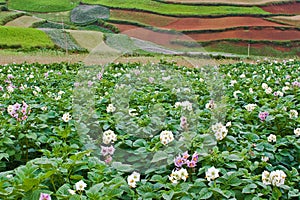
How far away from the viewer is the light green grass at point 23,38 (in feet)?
63.0

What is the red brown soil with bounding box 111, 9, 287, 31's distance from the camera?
2258cm

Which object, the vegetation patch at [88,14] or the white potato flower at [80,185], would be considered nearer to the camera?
the white potato flower at [80,185]

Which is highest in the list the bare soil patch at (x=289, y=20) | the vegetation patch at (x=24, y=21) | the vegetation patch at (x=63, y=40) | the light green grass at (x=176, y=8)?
Answer: the light green grass at (x=176, y=8)

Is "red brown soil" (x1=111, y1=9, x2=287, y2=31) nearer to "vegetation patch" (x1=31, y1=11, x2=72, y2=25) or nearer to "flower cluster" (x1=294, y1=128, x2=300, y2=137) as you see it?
"vegetation patch" (x1=31, y1=11, x2=72, y2=25)

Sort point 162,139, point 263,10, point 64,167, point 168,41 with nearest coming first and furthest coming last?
point 64,167 < point 162,139 < point 168,41 < point 263,10

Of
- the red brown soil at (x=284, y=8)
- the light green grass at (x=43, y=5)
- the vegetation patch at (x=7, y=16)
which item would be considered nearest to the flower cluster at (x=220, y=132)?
the red brown soil at (x=284, y=8)

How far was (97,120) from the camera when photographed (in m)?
2.82

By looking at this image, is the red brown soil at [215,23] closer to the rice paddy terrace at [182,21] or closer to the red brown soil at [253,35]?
the rice paddy terrace at [182,21]

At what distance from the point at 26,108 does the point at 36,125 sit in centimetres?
14

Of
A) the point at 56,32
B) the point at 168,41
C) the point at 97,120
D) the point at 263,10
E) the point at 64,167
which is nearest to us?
the point at 64,167

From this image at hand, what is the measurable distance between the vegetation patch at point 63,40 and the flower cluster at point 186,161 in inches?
676

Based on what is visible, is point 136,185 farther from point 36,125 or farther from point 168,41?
point 168,41

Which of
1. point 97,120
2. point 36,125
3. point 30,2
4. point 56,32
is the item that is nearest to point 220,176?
point 97,120

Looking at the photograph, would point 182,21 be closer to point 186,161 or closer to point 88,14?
point 88,14
